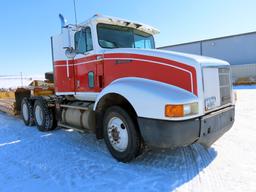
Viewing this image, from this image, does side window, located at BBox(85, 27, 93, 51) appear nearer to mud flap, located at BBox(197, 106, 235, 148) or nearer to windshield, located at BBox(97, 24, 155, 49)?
windshield, located at BBox(97, 24, 155, 49)

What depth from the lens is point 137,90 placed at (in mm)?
3775

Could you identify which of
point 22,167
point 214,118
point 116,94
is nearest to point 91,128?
point 116,94

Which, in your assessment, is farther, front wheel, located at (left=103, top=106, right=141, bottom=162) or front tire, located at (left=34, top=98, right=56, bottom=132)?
front tire, located at (left=34, top=98, right=56, bottom=132)

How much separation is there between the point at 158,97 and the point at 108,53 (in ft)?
5.66

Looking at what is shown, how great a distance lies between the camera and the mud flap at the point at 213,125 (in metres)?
3.62

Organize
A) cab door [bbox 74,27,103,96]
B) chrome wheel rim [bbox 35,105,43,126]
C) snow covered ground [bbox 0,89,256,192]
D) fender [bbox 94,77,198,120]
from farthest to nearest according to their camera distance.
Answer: chrome wheel rim [bbox 35,105,43,126] < cab door [bbox 74,27,103,96] < fender [bbox 94,77,198,120] < snow covered ground [bbox 0,89,256,192]

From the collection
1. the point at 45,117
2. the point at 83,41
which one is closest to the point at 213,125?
the point at 83,41

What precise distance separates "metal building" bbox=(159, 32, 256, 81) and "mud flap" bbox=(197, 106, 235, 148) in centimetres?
2568

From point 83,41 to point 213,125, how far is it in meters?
3.36

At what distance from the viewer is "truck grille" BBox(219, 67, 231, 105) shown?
13.8 ft

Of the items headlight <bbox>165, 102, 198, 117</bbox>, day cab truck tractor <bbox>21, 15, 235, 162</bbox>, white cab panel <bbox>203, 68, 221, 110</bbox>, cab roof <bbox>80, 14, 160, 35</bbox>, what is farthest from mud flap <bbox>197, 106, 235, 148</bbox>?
cab roof <bbox>80, 14, 160, 35</bbox>

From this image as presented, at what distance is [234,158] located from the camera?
4.09 m

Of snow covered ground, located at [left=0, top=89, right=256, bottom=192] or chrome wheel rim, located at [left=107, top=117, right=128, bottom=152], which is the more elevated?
chrome wheel rim, located at [left=107, top=117, right=128, bottom=152]

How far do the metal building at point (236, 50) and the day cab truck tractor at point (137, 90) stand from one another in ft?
82.3
